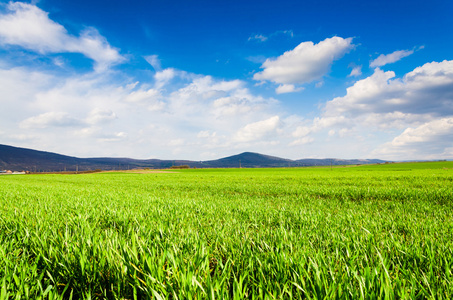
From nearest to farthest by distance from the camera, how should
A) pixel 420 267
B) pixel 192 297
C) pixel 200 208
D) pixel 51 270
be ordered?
1. pixel 192 297
2. pixel 51 270
3. pixel 420 267
4. pixel 200 208

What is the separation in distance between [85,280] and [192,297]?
119 cm

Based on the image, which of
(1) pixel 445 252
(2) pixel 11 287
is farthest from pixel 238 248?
(1) pixel 445 252

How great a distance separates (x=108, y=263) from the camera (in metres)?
2.13

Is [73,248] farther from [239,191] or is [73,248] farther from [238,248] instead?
[239,191]

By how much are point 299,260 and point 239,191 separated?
531 inches

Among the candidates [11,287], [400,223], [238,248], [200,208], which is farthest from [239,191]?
[11,287]

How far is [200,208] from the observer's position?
6.34 meters

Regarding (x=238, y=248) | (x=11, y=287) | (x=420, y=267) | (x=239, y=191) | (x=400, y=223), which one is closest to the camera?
(x=11, y=287)

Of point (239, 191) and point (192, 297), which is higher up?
point (192, 297)

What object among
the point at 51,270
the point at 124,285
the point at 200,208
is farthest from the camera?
the point at 200,208

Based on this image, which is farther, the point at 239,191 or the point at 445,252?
the point at 239,191

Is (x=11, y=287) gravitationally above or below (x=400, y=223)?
above

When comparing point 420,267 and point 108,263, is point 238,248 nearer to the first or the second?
point 108,263

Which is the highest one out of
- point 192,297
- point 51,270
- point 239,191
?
point 192,297
